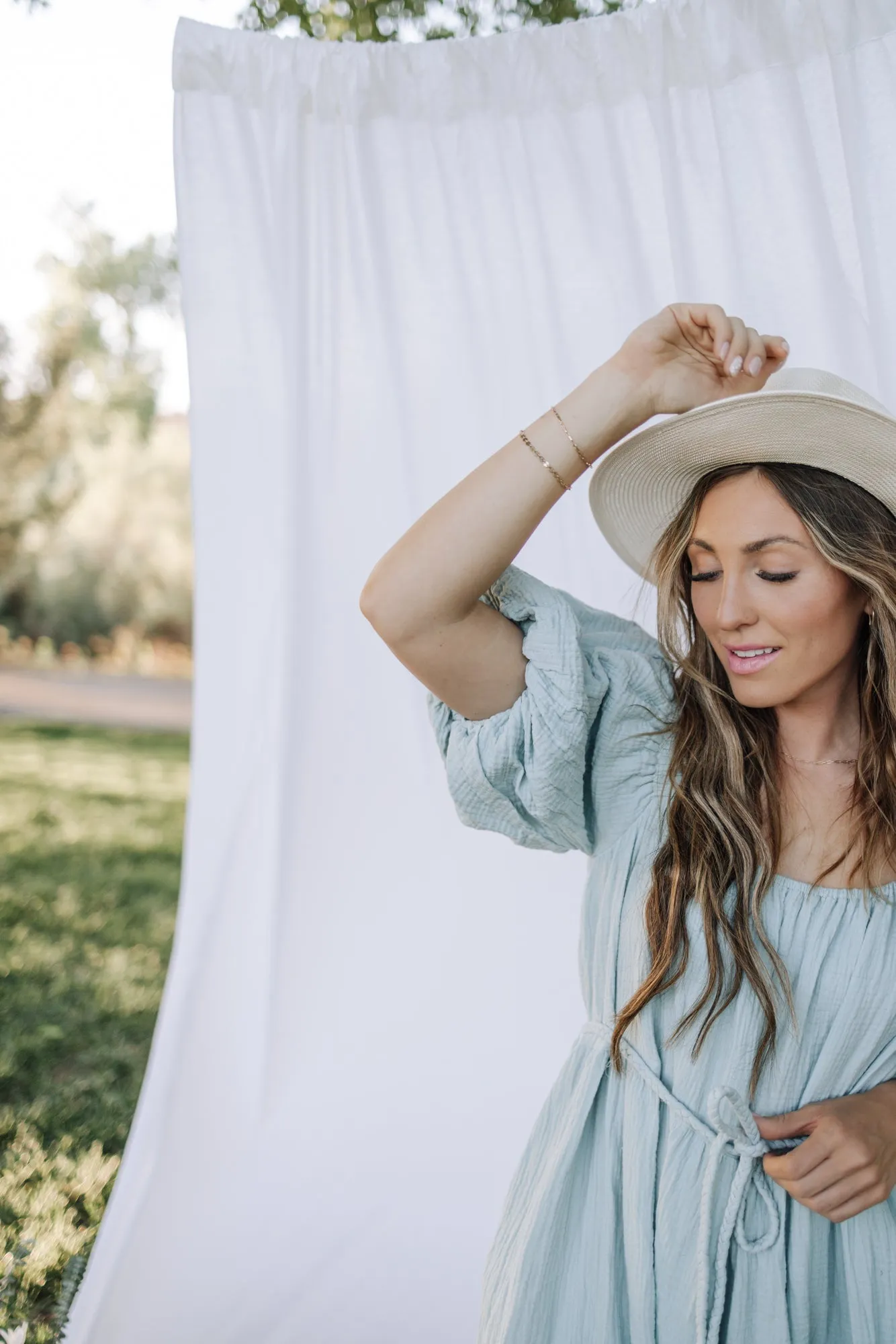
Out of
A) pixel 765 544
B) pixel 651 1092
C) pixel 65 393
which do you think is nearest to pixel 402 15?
pixel 765 544

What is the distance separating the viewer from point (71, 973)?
4.09 m

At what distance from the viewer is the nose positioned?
1292mm

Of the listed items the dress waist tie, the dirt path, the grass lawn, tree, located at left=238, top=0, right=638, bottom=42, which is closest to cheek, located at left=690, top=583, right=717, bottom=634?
the dress waist tie

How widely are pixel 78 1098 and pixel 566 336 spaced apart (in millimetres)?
2380

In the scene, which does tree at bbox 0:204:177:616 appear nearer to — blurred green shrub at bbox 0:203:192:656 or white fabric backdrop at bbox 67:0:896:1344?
blurred green shrub at bbox 0:203:192:656

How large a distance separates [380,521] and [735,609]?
3.48ft

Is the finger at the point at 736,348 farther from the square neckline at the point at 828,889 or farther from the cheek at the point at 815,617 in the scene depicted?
the square neckline at the point at 828,889

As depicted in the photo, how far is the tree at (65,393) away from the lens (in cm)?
830

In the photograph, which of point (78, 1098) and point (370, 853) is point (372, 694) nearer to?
point (370, 853)

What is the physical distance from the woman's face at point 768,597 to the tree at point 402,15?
202cm

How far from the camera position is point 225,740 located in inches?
87.2

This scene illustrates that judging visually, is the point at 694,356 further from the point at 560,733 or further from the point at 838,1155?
the point at 838,1155

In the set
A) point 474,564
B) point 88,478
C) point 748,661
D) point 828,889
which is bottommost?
point 828,889

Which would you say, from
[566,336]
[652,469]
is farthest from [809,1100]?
[566,336]
